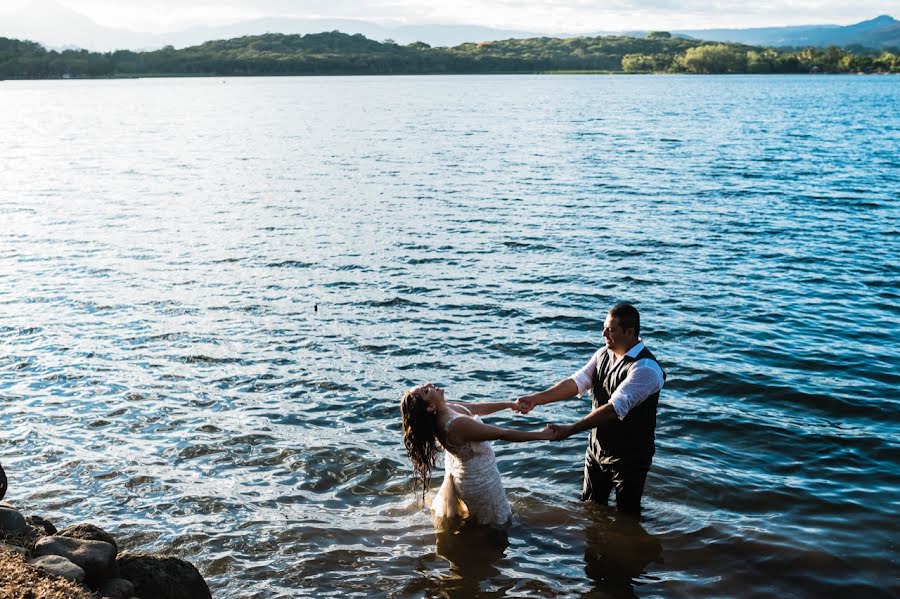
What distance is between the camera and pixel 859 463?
13.3 metres

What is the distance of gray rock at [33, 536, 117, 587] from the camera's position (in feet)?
26.4

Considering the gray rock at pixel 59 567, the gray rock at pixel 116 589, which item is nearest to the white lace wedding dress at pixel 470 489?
the gray rock at pixel 116 589

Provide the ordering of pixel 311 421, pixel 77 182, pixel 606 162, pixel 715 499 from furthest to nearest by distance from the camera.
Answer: pixel 606 162 → pixel 77 182 → pixel 311 421 → pixel 715 499

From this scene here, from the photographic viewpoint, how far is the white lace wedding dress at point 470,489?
1001cm

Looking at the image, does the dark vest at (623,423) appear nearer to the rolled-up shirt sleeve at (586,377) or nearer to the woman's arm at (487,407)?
the rolled-up shirt sleeve at (586,377)

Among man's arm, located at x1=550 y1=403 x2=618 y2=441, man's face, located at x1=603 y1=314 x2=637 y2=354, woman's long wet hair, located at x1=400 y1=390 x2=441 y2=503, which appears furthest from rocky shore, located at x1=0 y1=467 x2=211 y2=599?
man's face, located at x1=603 y1=314 x2=637 y2=354

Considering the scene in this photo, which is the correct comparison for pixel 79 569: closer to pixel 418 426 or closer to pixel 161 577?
pixel 161 577

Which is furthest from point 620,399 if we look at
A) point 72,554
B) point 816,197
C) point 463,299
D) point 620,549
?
point 816,197

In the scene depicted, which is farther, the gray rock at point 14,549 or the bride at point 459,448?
the bride at point 459,448

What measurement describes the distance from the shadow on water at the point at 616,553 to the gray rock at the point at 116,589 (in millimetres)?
4908

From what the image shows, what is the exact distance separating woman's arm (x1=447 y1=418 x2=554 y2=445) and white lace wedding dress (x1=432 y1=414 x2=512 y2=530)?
0.26 feet

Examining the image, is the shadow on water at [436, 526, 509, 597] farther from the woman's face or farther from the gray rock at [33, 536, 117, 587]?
the gray rock at [33, 536, 117, 587]

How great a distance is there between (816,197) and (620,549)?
29962 millimetres

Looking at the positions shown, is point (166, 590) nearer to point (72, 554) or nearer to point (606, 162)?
point (72, 554)
